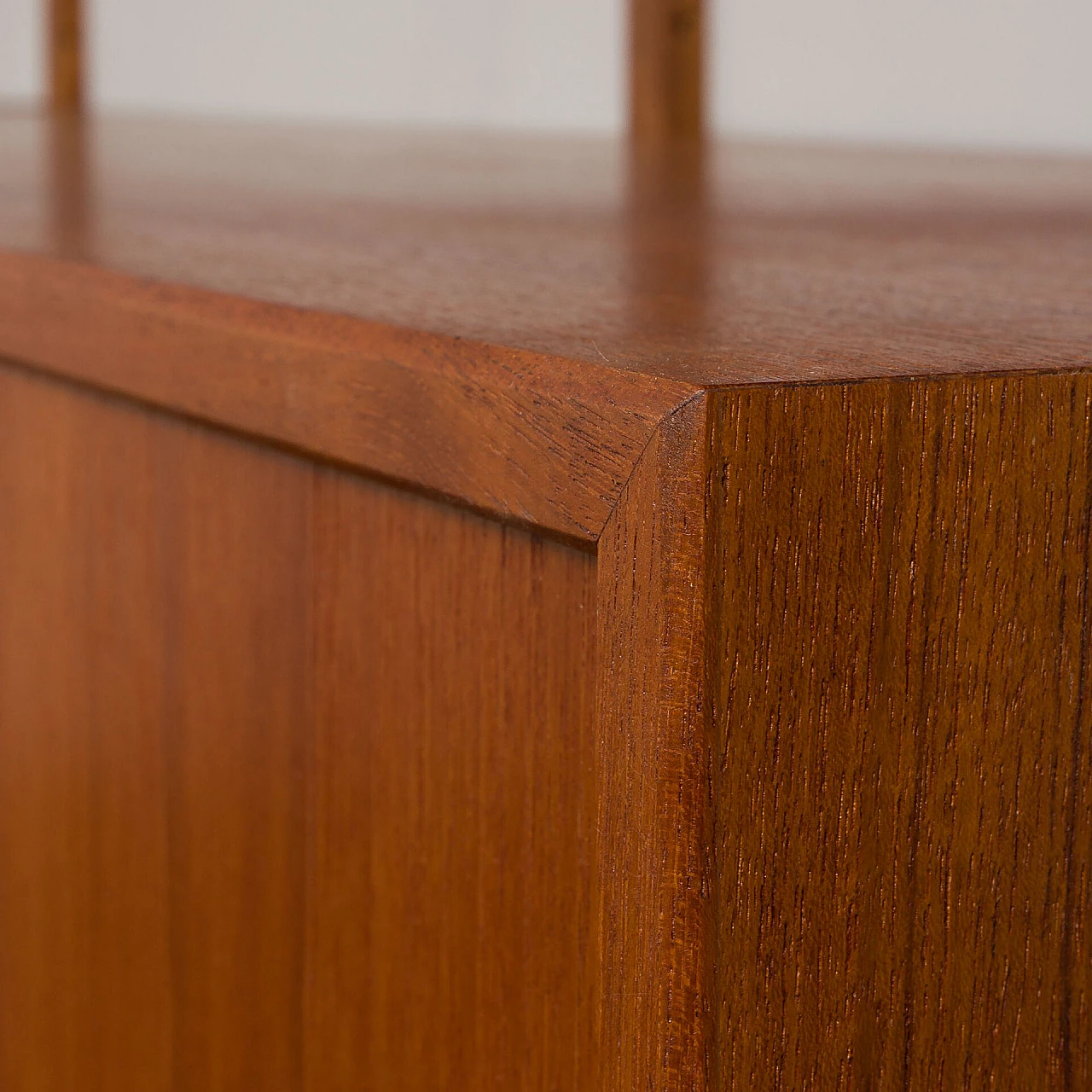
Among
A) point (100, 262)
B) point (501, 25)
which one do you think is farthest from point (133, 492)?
point (501, 25)

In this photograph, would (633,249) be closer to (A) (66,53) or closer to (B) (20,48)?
(A) (66,53)

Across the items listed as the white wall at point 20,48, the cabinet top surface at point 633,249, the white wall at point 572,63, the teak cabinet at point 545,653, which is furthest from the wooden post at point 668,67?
the white wall at point 20,48

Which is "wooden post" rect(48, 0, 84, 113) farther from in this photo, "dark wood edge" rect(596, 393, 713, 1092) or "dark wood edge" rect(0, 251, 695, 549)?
"dark wood edge" rect(596, 393, 713, 1092)

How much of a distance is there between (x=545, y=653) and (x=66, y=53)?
3598 mm

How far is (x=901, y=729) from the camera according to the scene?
9.5 inches

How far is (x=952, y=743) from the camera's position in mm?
245

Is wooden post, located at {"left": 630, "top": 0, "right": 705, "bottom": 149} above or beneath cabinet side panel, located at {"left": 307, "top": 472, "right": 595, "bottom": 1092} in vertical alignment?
above

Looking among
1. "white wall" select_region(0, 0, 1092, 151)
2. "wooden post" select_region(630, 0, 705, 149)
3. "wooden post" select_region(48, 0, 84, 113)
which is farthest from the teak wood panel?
"wooden post" select_region(48, 0, 84, 113)

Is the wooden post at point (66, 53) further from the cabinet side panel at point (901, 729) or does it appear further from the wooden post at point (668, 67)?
the cabinet side panel at point (901, 729)

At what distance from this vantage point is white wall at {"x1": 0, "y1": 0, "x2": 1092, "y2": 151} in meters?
1.73

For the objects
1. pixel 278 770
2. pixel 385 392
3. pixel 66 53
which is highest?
pixel 66 53

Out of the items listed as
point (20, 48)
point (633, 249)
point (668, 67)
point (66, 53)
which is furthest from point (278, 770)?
point (20, 48)

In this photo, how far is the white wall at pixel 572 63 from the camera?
1734 millimetres

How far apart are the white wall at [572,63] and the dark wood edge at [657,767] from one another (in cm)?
157
